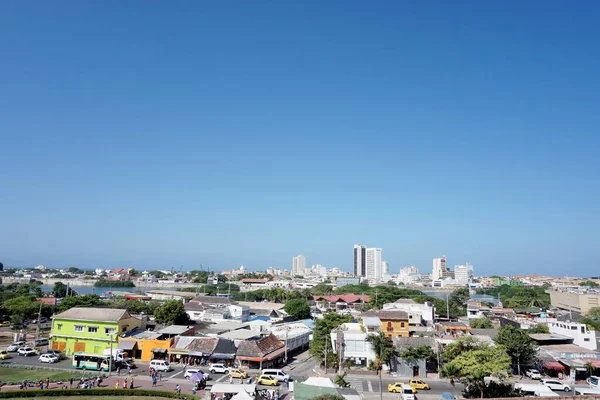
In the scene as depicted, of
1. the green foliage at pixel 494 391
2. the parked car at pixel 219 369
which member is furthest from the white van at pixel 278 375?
the green foliage at pixel 494 391

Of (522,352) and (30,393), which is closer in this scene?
(30,393)

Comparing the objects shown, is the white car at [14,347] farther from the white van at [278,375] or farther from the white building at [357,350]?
the white building at [357,350]

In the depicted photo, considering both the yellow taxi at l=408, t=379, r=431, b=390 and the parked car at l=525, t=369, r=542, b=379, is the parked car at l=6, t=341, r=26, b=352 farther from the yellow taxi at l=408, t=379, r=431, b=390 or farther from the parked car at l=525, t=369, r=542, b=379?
the parked car at l=525, t=369, r=542, b=379

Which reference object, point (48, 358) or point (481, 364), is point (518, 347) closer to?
point (481, 364)

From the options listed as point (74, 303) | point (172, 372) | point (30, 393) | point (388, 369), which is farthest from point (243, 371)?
point (74, 303)

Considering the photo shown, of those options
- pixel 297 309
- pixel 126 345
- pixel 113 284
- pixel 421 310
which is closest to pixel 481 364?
pixel 126 345

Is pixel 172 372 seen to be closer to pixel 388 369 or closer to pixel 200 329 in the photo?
pixel 200 329

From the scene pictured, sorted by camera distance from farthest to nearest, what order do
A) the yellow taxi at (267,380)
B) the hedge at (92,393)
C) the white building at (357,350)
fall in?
the white building at (357,350) < the yellow taxi at (267,380) < the hedge at (92,393)
